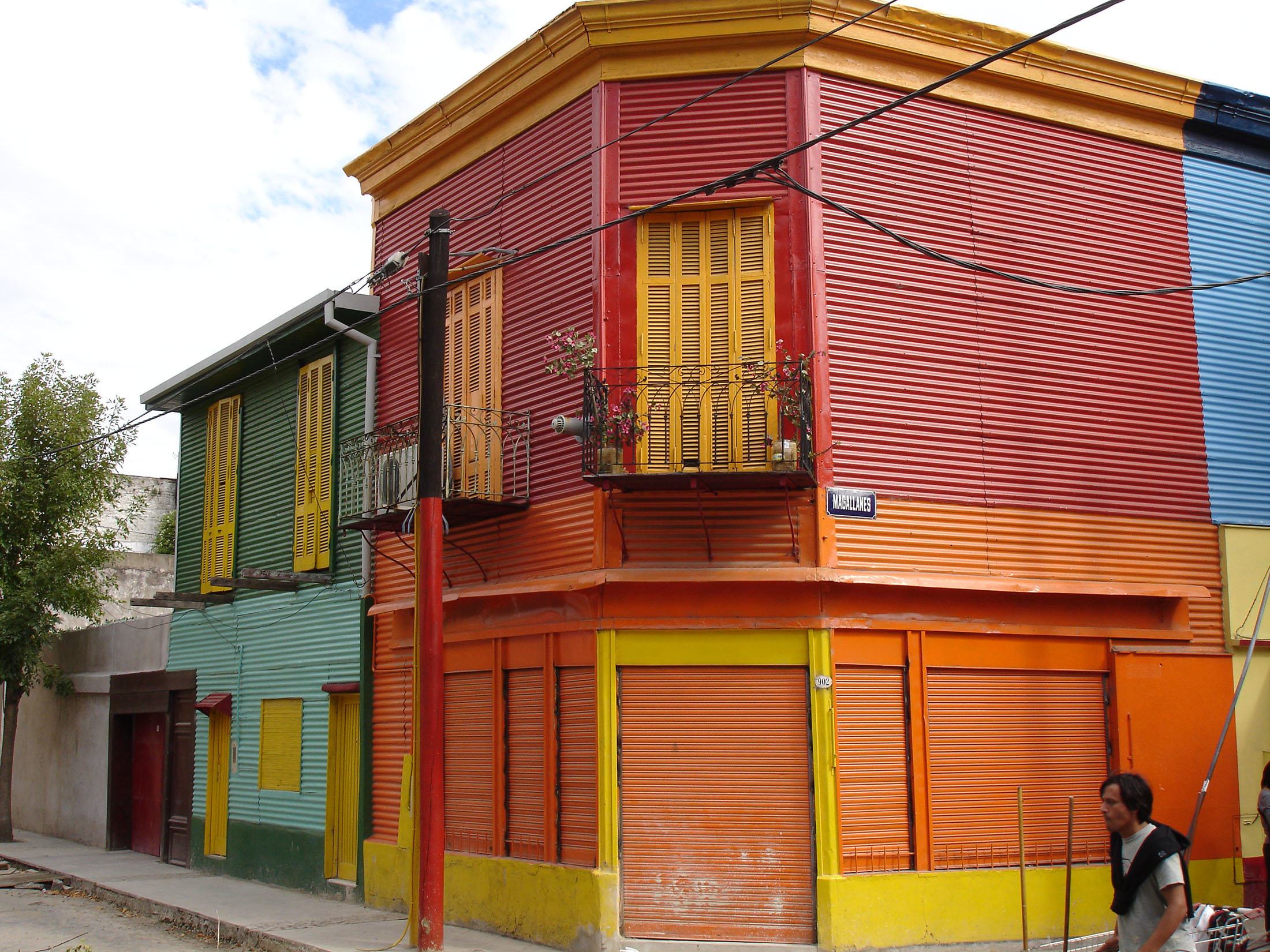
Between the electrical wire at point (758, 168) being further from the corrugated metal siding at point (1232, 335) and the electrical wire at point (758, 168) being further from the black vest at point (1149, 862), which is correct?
the black vest at point (1149, 862)

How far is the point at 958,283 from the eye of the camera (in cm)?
1248

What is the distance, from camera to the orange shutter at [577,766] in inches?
453

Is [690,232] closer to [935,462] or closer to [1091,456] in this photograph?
[935,462]

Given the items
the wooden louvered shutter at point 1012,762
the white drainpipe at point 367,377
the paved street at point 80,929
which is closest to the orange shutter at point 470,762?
the white drainpipe at point 367,377

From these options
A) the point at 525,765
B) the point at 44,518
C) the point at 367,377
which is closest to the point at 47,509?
the point at 44,518

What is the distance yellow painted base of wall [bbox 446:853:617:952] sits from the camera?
436 inches

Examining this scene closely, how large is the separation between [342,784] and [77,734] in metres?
9.74

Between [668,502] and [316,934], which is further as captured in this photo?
[316,934]

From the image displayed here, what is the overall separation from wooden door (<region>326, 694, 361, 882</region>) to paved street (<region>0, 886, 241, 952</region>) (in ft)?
6.69

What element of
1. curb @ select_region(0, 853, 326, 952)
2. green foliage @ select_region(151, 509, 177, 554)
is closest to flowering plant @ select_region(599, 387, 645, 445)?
curb @ select_region(0, 853, 326, 952)

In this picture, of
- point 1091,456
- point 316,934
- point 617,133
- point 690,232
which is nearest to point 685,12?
point 617,133

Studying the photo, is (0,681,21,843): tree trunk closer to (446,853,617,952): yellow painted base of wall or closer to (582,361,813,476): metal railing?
(446,853,617,952): yellow painted base of wall

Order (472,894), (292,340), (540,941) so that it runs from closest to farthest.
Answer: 1. (540,941)
2. (472,894)
3. (292,340)

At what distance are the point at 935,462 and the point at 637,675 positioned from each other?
3478mm
